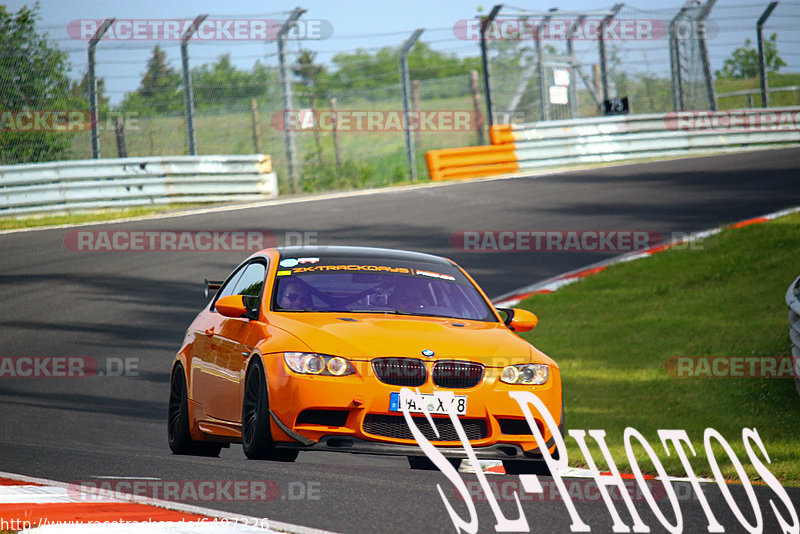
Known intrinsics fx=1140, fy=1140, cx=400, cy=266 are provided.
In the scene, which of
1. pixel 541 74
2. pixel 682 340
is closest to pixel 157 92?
pixel 541 74

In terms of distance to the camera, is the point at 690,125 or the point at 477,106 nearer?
the point at 690,125

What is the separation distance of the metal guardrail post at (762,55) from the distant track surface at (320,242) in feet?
8.33

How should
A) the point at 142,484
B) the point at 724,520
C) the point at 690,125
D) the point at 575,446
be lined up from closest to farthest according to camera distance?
1. the point at 724,520
2. the point at 142,484
3. the point at 575,446
4. the point at 690,125

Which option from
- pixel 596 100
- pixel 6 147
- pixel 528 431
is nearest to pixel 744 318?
pixel 528 431

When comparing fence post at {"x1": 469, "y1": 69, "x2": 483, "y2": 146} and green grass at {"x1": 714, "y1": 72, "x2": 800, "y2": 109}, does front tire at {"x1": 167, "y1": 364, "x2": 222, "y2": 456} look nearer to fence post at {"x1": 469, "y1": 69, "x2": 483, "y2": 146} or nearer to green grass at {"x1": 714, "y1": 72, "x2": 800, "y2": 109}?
fence post at {"x1": 469, "y1": 69, "x2": 483, "y2": 146}

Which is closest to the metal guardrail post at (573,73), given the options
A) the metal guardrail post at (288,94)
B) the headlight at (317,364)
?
the metal guardrail post at (288,94)

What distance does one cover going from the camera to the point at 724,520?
18.6 feet

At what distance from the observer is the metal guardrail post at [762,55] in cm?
2652

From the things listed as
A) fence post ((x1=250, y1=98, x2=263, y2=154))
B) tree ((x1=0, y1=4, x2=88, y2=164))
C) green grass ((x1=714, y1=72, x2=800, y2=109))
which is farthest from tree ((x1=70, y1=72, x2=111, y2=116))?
green grass ((x1=714, y1=72, x2=800, y2=109))

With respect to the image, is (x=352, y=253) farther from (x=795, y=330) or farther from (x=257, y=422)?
(x=795, y=330)

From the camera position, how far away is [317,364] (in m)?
6.46

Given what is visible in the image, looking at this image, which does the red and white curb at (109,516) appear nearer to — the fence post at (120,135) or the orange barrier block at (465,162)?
the fence post at (120,135)

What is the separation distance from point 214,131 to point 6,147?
4172 mm

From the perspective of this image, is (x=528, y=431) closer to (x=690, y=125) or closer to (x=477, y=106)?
(x=690, y=125)
